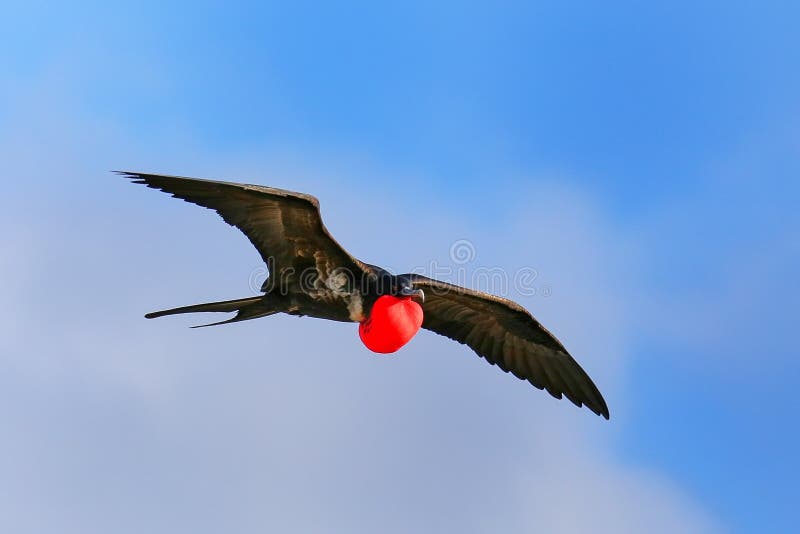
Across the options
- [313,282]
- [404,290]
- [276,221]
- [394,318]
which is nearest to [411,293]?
[404,290]

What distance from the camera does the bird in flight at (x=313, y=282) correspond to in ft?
28.9

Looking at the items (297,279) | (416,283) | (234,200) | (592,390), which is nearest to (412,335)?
(416,283)

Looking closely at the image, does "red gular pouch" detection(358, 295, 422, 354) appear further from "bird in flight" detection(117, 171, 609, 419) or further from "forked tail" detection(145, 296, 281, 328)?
"forked tail" detection(145, 296, 281, 328)

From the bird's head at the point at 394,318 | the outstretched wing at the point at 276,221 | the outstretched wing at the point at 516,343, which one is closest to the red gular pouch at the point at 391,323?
the bird's head at the point at 394,318

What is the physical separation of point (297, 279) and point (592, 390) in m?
3.45

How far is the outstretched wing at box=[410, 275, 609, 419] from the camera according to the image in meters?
11.0

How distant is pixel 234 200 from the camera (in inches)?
350

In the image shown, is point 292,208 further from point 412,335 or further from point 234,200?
point 412,335

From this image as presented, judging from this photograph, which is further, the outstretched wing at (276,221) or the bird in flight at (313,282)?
the bird in flight at (313,282)

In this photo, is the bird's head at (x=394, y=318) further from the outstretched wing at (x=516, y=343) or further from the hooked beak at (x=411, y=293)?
the outstretched wing at (x=516, y=343)

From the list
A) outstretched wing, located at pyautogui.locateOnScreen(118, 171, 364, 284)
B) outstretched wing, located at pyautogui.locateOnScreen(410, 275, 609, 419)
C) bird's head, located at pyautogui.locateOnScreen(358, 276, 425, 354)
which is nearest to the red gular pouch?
bird's head, located at pyautogui.locateOnScreen(358, 276, 425, 354)

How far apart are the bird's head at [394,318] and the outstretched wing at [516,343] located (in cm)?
161

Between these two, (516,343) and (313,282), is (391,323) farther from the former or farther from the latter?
(516,343)

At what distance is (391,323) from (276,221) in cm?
129
